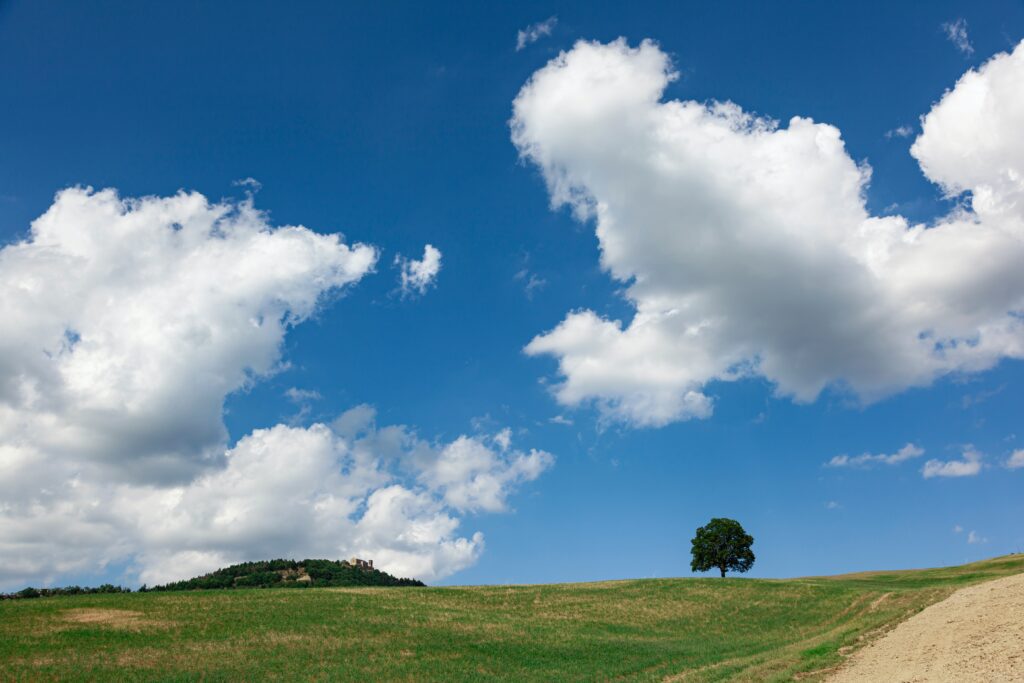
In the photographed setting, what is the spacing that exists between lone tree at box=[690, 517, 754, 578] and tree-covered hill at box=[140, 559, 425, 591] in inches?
2151

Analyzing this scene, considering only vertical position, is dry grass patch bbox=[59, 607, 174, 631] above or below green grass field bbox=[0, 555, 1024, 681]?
above

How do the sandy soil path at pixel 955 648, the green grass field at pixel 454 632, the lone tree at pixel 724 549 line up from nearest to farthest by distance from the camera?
the sandy soil path at pixel 955 648
the green grass field at pixel 454 632
the lone tree at pixel 724 549

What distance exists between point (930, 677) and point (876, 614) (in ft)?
101

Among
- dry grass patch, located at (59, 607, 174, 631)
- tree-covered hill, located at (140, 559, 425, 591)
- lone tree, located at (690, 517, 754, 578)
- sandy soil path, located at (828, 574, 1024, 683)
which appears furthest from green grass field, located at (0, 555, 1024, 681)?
tree-covered hill, located at (140, 559, 425, 591)

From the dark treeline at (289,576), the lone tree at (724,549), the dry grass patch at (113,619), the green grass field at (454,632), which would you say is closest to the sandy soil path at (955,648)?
the green grass field at (454,632)

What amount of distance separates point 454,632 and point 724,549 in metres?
62.7

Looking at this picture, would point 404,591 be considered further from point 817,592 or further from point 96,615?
point 817,592

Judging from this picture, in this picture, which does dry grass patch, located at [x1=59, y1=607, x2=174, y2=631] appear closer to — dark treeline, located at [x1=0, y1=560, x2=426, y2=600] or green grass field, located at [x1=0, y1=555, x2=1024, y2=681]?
green grass field, located at [x1=0, y1=555, x2=1024, y2=681]

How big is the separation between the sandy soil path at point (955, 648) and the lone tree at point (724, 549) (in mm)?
58095

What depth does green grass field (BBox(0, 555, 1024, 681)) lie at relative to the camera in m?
38.0

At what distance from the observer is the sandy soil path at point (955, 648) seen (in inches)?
1000

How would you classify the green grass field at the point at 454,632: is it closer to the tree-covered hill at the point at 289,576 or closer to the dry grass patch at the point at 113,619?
the dry grass patch at the point at 113,619

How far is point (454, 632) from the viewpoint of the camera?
48125 mm

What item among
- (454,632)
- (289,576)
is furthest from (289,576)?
(454,632)
